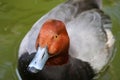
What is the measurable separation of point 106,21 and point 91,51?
56 cm

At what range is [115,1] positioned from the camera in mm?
4969

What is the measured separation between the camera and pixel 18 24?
183 inches

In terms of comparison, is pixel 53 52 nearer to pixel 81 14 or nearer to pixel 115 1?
pixel 81 14

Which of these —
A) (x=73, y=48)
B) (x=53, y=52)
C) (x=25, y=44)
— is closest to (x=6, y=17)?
(x=25, y=44)

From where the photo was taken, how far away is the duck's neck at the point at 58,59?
3.33 m

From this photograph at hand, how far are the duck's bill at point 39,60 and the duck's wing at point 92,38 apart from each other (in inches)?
25.1

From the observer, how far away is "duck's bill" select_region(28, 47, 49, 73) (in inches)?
121

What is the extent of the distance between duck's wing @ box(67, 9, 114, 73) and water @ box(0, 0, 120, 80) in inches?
7.4

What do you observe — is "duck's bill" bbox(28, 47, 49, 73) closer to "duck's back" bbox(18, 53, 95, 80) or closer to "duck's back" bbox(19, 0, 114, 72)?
"duck's back" bbox(18, 53, 95, 80)

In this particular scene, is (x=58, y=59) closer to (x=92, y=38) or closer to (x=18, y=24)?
(x=92, y=38)

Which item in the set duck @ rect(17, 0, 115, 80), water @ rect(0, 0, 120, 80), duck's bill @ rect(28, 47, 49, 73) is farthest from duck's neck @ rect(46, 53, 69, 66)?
water @ rect(0, 0, 120, 80)

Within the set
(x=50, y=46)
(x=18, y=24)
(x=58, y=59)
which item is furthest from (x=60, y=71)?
(x=18, y=24)

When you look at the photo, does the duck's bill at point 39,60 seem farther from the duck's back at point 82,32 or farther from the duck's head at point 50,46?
the duck's back at point 82,32

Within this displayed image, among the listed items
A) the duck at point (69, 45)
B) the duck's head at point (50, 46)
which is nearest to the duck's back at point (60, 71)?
the duck at point (69, 45)
